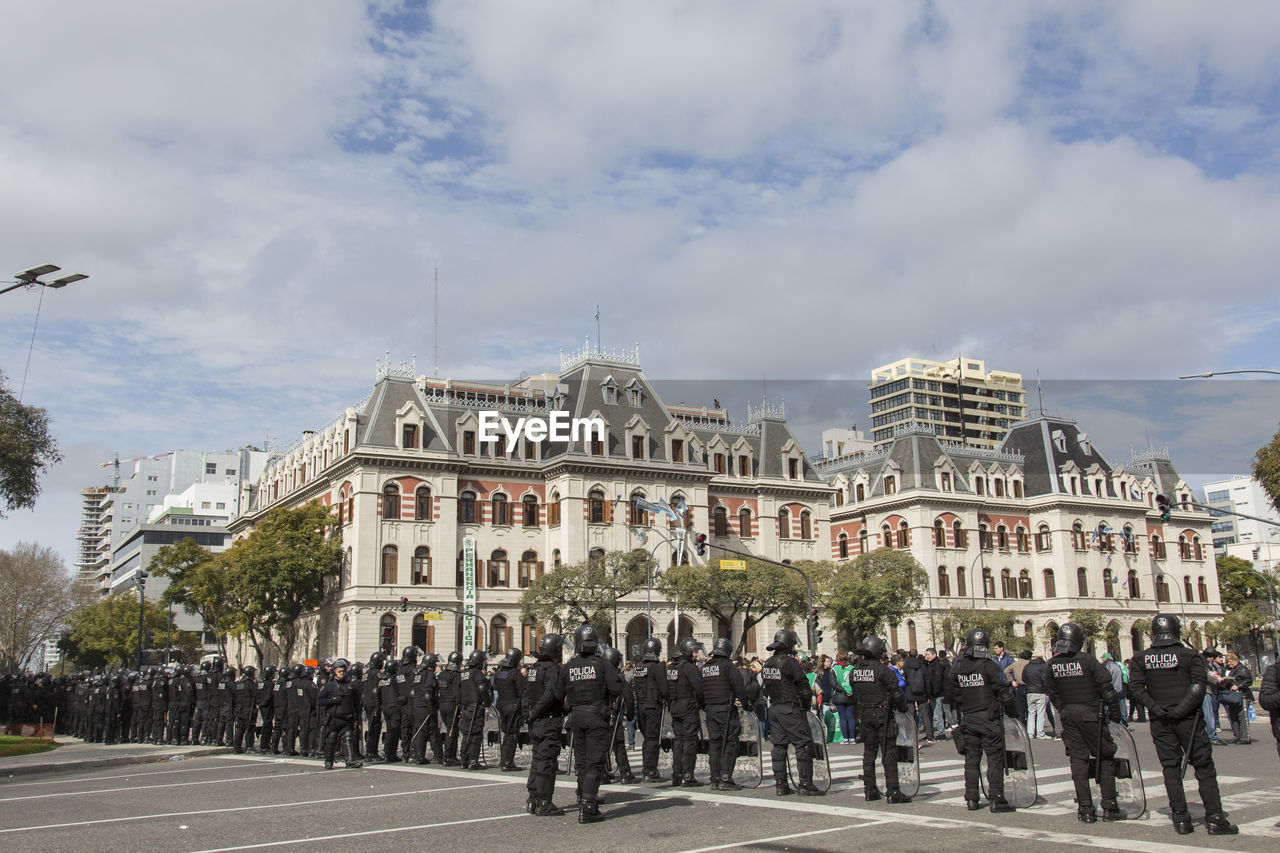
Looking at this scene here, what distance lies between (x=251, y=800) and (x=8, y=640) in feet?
253

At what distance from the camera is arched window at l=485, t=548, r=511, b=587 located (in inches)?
2183

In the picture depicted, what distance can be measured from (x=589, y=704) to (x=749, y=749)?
3369mm

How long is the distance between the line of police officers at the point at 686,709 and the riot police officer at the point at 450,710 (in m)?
0.02

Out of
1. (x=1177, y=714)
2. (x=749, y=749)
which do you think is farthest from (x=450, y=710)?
(x=1177, y=714)

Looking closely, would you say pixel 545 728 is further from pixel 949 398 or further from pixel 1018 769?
pixel 949 398

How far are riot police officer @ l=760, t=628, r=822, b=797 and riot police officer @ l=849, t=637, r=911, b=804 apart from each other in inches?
31.7

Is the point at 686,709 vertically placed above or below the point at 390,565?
below

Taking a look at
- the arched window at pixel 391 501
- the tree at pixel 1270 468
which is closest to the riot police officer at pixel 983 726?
the tree at pixel 1270 468

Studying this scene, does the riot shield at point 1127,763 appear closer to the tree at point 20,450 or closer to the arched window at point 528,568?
the tree at point 20,450

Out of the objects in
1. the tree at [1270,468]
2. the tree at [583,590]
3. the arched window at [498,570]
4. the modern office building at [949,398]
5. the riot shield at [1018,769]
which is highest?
the modern office building at [949,398]

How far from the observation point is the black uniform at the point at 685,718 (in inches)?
615

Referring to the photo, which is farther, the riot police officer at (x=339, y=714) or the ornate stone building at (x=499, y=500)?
the ornate stone building at (x=499, y=500)

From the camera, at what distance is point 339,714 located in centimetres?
1914

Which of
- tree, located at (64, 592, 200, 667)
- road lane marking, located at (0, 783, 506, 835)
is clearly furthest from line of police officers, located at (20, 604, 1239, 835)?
tree, located at (64, 592, 200, 667)
